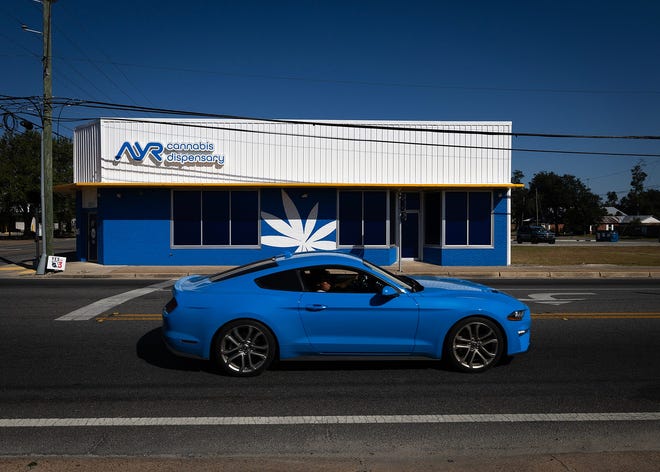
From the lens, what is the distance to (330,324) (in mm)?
6105

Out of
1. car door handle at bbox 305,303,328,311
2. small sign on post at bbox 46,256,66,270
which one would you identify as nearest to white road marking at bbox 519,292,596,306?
car door handle at bbox 305,303,328,311

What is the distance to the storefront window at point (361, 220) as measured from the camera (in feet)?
72.1

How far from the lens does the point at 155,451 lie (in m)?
4.18

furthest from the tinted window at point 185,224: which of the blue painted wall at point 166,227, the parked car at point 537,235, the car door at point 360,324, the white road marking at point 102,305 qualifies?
the parked car at point 537,235

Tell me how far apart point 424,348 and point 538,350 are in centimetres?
219

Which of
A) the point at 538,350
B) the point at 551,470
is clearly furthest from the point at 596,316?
the point at 551,470

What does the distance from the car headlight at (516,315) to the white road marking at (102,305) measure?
7090 mm

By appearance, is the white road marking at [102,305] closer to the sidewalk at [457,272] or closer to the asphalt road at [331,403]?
the asphalt road at [331,403]

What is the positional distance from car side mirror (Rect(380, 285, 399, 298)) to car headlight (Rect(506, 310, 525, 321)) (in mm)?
1316

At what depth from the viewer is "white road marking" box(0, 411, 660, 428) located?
4.77 m

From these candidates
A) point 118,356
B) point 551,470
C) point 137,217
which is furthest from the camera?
point 137,217

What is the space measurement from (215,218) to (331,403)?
55.9ft

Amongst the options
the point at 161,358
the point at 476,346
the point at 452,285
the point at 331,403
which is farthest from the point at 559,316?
the point at 161,358

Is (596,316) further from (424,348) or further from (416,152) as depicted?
(416,152)
